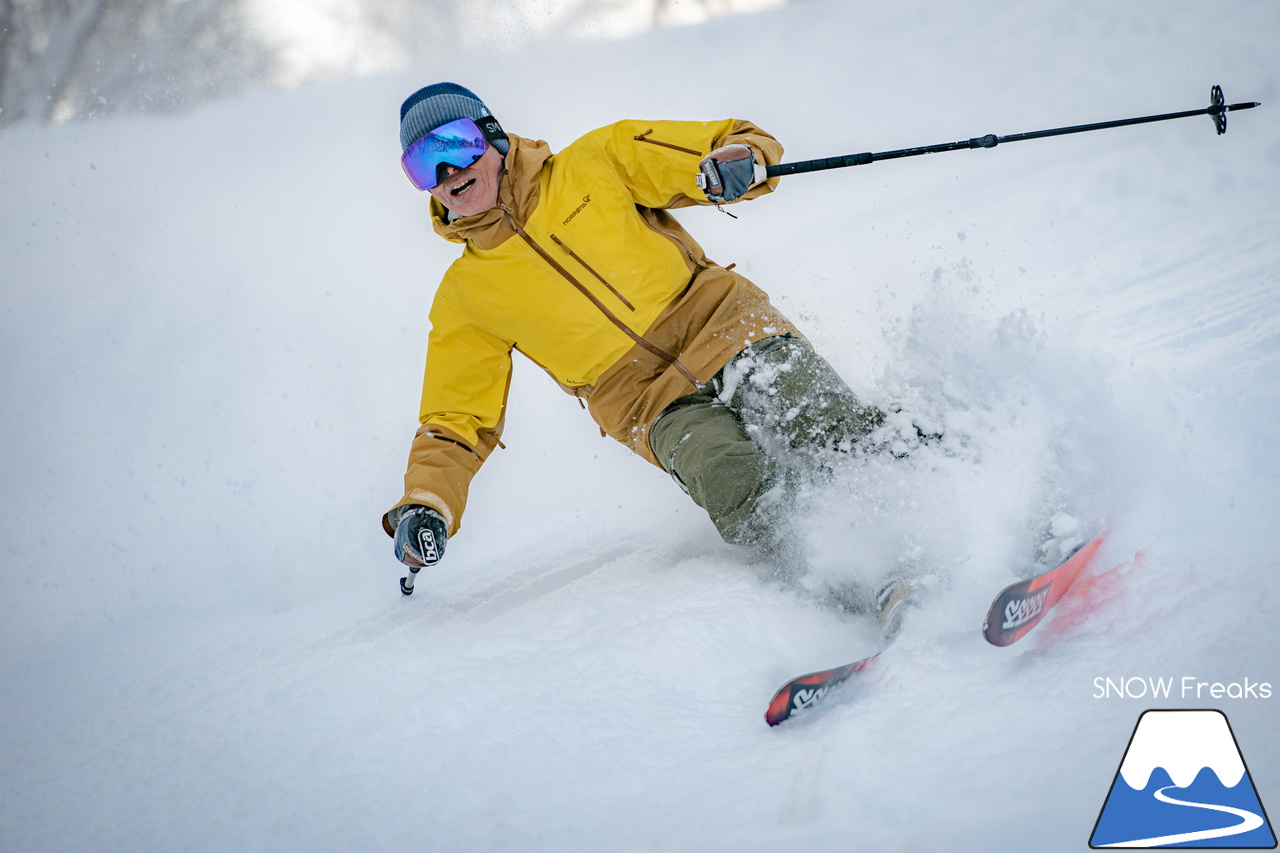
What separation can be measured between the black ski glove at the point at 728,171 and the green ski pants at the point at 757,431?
48 centimetres

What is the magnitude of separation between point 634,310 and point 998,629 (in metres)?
1.37

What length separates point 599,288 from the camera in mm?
2436

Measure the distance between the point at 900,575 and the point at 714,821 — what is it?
856 millimetres

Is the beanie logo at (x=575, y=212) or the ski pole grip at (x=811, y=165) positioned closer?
the ski pole grip at (x=811, y=165)

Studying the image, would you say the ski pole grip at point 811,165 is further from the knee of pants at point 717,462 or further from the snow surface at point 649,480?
the knee of pants at point 717,462

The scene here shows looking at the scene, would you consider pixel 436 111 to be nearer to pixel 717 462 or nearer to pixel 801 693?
pixel 717 462

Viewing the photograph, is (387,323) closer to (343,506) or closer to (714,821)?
(343,506)

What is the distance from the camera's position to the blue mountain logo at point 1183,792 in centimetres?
118

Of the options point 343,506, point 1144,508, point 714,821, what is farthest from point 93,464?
point 1144,508

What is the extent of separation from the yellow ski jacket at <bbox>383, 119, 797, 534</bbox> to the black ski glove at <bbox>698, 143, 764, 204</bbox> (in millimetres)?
104

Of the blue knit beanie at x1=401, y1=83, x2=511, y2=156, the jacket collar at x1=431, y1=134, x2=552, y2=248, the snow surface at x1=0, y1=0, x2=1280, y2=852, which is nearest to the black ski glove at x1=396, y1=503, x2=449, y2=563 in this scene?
the snow surface at x1=0, y1=0, x2=1280, y2=852

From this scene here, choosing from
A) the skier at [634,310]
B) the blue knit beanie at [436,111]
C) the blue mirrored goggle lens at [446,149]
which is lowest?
the skier at [634,310]

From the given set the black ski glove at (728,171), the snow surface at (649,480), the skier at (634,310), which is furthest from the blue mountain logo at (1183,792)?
the black ski glove at (728,171)

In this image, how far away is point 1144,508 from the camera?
6.92 feet
